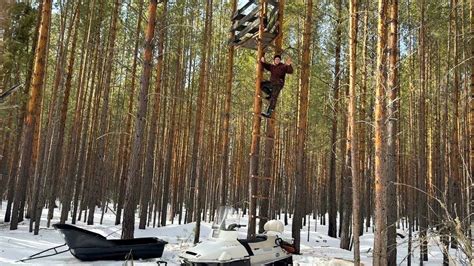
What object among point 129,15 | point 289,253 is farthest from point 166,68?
point 289,253

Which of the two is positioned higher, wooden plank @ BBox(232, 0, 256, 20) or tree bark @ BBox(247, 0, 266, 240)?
wooden plank @ BBox(232, 0, 256, 20)

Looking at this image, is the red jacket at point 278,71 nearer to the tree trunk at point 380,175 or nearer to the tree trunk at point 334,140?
the tree trunk at point 380,175

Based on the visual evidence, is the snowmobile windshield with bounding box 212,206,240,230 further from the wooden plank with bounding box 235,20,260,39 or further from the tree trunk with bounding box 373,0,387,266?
the wooden plank with bounding box 235,20,260,39

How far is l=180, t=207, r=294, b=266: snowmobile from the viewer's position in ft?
19.5

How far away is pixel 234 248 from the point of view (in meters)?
6.12

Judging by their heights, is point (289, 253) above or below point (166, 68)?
below

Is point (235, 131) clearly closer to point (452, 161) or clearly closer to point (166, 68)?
point (166, 68)

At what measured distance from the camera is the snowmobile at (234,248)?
594 centimetres

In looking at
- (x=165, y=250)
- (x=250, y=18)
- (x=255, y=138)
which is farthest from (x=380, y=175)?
(x=165, y=250)

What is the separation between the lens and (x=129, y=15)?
1897 centimetres

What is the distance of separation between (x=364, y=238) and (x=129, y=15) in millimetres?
15482

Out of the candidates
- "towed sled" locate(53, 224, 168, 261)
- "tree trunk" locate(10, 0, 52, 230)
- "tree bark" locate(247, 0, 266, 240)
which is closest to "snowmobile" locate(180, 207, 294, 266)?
"tree bark" locate(247, 0, 266, 240)

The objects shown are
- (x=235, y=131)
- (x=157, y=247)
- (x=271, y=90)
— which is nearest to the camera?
(x=157, y=247)

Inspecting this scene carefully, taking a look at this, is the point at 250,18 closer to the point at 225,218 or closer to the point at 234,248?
the point at 225,218
